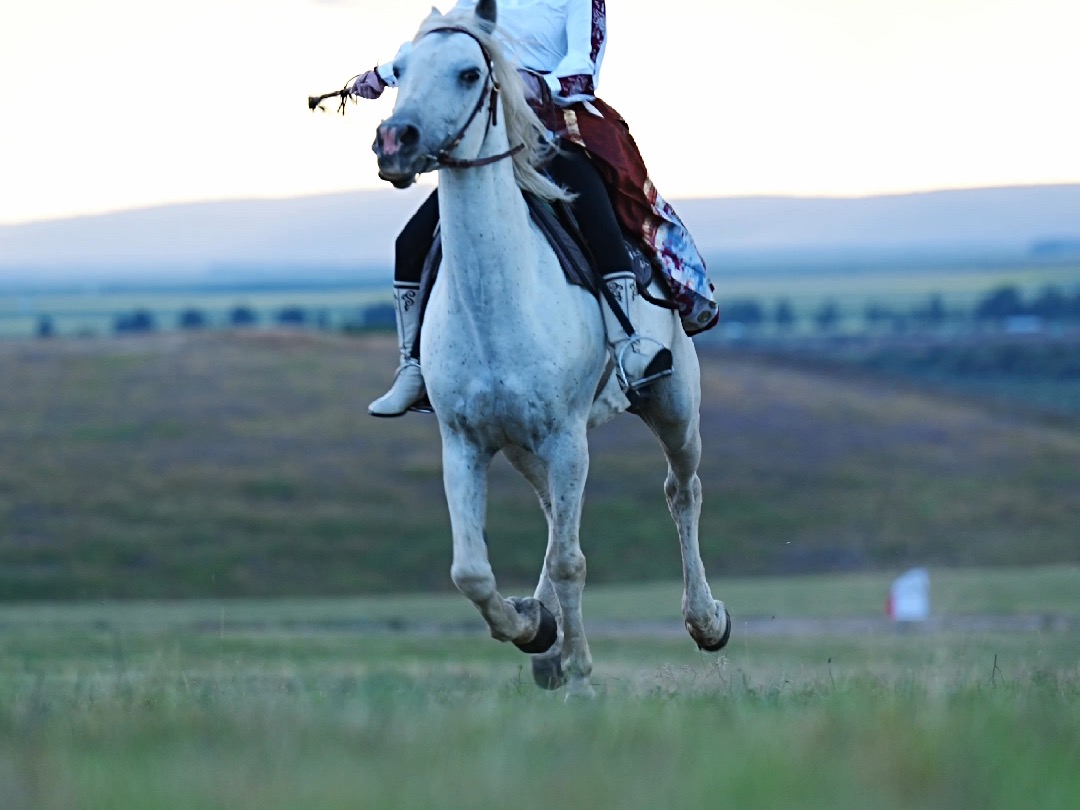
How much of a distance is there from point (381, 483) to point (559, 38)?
4673 centimetres

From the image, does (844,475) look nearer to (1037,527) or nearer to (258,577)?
(1037,527)

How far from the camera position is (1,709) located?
786 cm

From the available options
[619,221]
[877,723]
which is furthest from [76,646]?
[877,723]

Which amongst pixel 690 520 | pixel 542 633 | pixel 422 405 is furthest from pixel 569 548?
pixel 690 520

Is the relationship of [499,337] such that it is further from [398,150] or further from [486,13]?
[486,13]

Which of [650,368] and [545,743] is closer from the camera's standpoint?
[545,743]

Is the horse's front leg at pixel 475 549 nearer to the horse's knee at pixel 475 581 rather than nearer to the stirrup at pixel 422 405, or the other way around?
the horse's knee at pixel 475 581

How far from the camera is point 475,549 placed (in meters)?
9.35

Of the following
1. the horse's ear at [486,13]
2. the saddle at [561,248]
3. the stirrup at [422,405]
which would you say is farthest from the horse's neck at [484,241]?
the stirrup at [422,405]

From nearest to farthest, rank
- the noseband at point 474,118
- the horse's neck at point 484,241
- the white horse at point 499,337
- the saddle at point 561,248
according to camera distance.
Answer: the noseband at point 474,118
the white horse at point 499,337
the horse's neck at point 484,241
the saddle at point 561,248

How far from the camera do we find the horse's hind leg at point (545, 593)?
9.95m

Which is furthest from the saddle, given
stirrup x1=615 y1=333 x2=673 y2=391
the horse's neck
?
the horse's neck

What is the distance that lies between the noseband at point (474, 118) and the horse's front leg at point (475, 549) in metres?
1.31

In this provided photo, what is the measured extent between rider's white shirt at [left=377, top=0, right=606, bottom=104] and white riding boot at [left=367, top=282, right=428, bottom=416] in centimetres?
130
